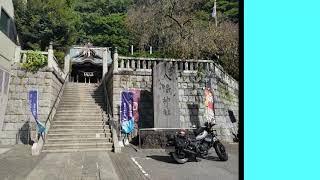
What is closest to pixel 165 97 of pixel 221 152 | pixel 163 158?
pixel 163 158

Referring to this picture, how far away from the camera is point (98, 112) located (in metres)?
12.4

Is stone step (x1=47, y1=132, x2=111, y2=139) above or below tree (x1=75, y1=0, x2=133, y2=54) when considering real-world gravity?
below

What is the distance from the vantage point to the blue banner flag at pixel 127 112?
36.0 feet

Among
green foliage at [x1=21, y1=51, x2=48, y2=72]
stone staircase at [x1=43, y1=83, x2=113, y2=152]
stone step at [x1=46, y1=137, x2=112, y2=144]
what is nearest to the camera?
stone staircase at [x1=43, y1=83, x2=113, y2=152]

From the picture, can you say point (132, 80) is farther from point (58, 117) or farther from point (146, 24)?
point (146, 24)

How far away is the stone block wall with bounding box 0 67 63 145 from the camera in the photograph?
11.2 metres

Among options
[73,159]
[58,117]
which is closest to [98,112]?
[58,117]

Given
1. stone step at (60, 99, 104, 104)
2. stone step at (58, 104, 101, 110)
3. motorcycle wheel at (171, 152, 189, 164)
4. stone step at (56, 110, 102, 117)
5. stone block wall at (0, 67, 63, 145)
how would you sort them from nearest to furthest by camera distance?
motorcycle wheel at (171, 152, 189, 164) → stone block wall at (0, 67, 63, 145) → stone step at (56, 110, 102, 117) → stone step at (58, 104, 101, 110) → stone step at (60, 99, 104, 104)

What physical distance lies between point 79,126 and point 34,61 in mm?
3533

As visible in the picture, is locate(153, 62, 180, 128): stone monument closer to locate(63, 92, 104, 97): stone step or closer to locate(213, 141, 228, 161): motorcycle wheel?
locate(213, 141, 228, 161): motorcycle wheel

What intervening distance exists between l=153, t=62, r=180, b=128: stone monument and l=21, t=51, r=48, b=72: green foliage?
488 centimetres

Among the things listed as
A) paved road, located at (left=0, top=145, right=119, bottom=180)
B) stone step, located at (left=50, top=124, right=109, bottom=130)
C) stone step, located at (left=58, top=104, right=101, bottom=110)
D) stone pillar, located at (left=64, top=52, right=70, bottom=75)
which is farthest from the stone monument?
stone pillar, located at (left=64, top=52, right=70, bottom=75)

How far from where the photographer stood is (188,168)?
21.8 feet

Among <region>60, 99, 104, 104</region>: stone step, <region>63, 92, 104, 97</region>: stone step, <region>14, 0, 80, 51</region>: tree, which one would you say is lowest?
<region>60, 99, 104, 104</region>: stone step
